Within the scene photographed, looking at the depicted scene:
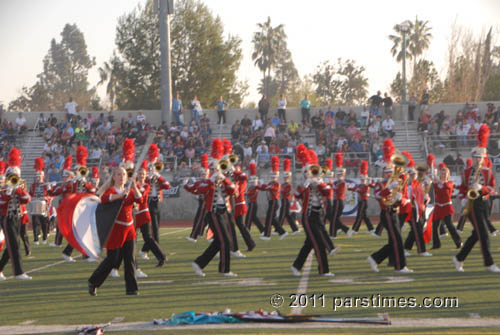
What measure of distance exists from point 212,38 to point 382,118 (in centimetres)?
2125

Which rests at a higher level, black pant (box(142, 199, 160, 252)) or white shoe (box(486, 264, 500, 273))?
black pant (box(142, 199, 160, 252))

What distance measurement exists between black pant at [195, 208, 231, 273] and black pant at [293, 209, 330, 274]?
3.34 feet

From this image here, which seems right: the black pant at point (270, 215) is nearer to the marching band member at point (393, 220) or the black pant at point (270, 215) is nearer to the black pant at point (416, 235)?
the black pant at point (416, 235)

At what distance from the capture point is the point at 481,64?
46.9 metres

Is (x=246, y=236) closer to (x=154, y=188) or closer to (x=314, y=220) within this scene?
(x=154, y=188)

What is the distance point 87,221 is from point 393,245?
14.7 ft

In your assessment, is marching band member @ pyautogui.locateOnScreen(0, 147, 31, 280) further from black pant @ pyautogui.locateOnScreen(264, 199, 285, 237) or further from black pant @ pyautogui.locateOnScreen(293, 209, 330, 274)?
black pant @ pyautogui.locateOnScreen(264, 199, 285, 237)

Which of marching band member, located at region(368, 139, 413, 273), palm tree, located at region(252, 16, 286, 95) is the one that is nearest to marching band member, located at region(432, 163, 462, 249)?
marching band member, located at region(368, 139, 413, 273)

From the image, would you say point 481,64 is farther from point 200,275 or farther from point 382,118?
point 200,275

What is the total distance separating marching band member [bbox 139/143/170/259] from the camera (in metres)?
12.5

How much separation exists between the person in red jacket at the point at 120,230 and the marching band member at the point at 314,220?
264cm

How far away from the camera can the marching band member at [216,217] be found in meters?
10.8

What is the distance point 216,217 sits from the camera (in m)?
10.9

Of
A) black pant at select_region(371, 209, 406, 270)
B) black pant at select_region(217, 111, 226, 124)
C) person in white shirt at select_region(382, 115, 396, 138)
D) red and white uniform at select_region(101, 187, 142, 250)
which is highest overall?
black pant at select_region(217, 111, 226, 124)
